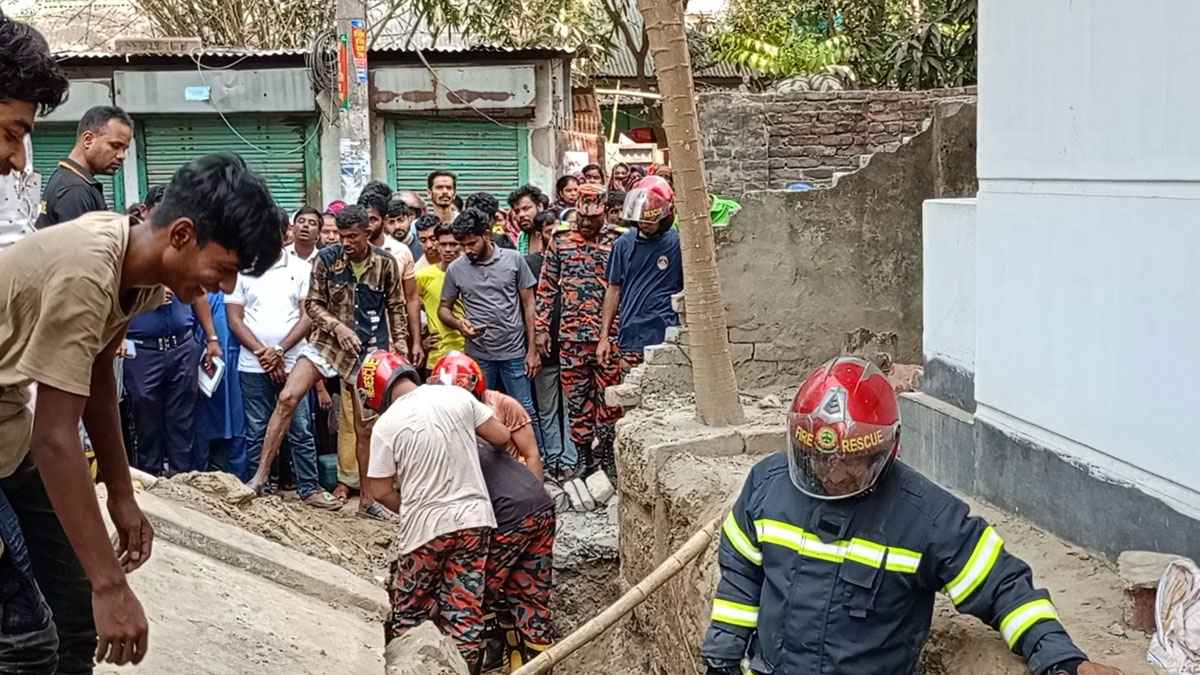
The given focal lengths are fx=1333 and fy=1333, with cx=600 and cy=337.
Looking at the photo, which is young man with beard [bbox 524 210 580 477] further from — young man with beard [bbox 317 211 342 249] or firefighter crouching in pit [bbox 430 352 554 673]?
firefighter crouching in pit [bbox 430 352 554 673]

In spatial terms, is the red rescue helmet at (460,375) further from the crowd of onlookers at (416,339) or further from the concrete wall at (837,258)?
the concrete wall at (837,258)

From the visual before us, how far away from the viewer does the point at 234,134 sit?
54.6 feet

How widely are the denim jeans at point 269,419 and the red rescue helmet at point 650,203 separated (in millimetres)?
2534

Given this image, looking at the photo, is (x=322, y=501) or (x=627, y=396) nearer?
(x=627, y=396)

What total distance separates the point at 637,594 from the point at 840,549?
224 cm

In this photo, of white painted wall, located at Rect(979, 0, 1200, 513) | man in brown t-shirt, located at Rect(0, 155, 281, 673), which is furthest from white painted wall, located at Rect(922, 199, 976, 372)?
man in brown t-shirt, located at Rect(0, 155, 281, 673)

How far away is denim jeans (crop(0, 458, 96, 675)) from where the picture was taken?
3172 mm


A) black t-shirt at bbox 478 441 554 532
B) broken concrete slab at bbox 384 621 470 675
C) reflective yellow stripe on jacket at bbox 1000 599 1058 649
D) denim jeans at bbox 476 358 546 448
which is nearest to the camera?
reflective yellow stripe on jacket at bbox 1000 599 1058 649

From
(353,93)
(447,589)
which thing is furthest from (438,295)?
(353,93)

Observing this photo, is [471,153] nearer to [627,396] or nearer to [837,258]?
[837,258]

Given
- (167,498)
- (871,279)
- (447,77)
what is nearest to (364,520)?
(167,498)

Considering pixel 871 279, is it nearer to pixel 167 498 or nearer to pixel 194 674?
pixel 167 498

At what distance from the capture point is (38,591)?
3244 mm

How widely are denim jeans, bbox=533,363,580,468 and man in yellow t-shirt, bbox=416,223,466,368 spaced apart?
2.39 ft
